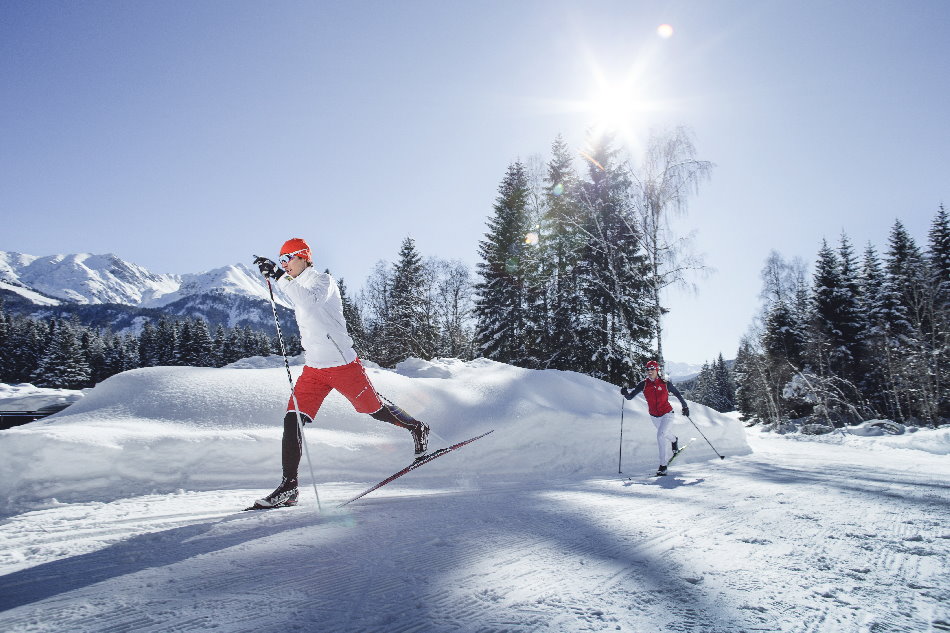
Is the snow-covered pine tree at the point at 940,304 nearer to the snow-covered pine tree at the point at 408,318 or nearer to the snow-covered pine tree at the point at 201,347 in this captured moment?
the snow-covered pine tree at the point at 408,318

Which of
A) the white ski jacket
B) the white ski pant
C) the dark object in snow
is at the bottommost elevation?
the dark object in snow

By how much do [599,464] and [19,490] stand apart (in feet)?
23.7

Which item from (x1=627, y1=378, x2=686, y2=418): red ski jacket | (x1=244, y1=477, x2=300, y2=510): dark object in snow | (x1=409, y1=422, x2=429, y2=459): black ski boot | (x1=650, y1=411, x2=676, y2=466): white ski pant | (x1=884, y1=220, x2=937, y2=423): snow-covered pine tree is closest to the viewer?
(x1=244, y1=477, x2=300, y2=510): dark object in snow

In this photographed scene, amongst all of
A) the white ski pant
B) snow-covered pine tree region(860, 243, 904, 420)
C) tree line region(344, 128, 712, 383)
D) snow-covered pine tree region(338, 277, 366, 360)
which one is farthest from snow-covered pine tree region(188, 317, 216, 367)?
snow-covered pine tree region(860, 243, 904, 420)

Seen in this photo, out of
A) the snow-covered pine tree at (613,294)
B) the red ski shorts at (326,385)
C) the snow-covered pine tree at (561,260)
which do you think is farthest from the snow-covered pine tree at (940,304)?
the red ski shorts at (326,385)

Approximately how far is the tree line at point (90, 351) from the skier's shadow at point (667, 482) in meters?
54.8

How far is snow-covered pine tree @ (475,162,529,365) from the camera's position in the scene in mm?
24109

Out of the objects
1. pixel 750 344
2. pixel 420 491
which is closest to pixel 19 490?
pixel 420 491

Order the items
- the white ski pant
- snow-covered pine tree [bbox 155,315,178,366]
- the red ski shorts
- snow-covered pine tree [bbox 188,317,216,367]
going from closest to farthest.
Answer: the red ski shorts → the white ski pant → snow-covered pine tree [bbox 188,317,216,367] → snow-covered pine tree [bbox 155,315,178,366]

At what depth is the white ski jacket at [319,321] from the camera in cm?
384

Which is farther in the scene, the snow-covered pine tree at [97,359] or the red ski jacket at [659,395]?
the snow-covered pine tree at [97,359]

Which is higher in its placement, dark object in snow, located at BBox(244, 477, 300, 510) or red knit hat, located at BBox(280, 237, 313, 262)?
red knit hat, located at BBox(280, 237, 313, 262)

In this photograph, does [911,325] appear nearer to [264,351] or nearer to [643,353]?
[643,353]

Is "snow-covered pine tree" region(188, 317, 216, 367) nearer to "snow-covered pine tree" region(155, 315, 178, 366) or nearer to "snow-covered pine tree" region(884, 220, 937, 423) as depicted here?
"snow-covered pine tree" region(155, 315, 178, 366)
